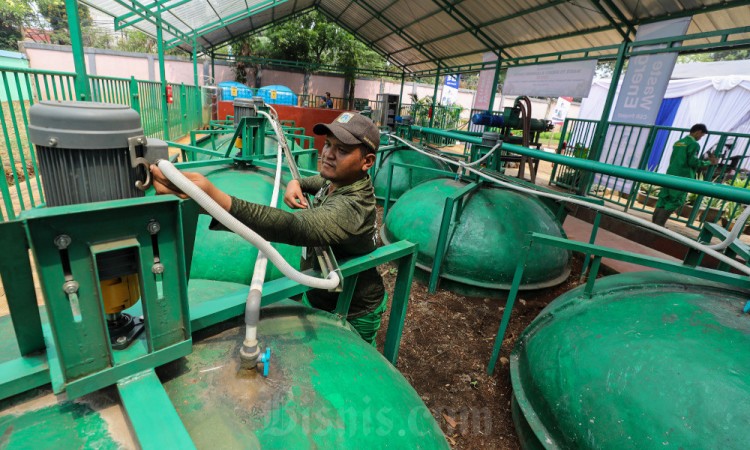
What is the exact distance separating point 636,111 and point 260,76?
26.9 meters

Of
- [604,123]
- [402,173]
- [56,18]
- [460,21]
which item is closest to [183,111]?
[402,173]

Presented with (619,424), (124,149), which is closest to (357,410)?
(124,149)

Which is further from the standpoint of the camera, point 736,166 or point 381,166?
point 381,166

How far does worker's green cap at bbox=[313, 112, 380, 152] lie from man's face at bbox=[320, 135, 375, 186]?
5 centimetres

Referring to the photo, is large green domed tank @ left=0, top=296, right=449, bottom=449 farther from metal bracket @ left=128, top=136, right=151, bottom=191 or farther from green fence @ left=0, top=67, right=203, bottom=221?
green fence @ left=0, top=67, right=203, bottom=221

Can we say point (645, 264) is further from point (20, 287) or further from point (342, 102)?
point (342, 102)

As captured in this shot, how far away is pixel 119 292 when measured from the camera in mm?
1038

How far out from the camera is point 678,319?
211cm

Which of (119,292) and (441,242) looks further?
(441,242)

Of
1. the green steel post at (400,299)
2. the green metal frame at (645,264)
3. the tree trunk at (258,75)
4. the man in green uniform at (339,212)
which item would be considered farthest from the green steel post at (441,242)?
the tree trunk at (258,75)

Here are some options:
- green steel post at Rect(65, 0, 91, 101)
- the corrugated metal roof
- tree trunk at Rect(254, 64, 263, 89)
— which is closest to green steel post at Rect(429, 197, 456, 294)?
green steel post at Rect(65, 0, 91, 101)

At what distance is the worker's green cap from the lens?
1.87 metres

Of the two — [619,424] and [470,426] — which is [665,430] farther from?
[470,426]

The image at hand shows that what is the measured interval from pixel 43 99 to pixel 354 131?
6.33 m
